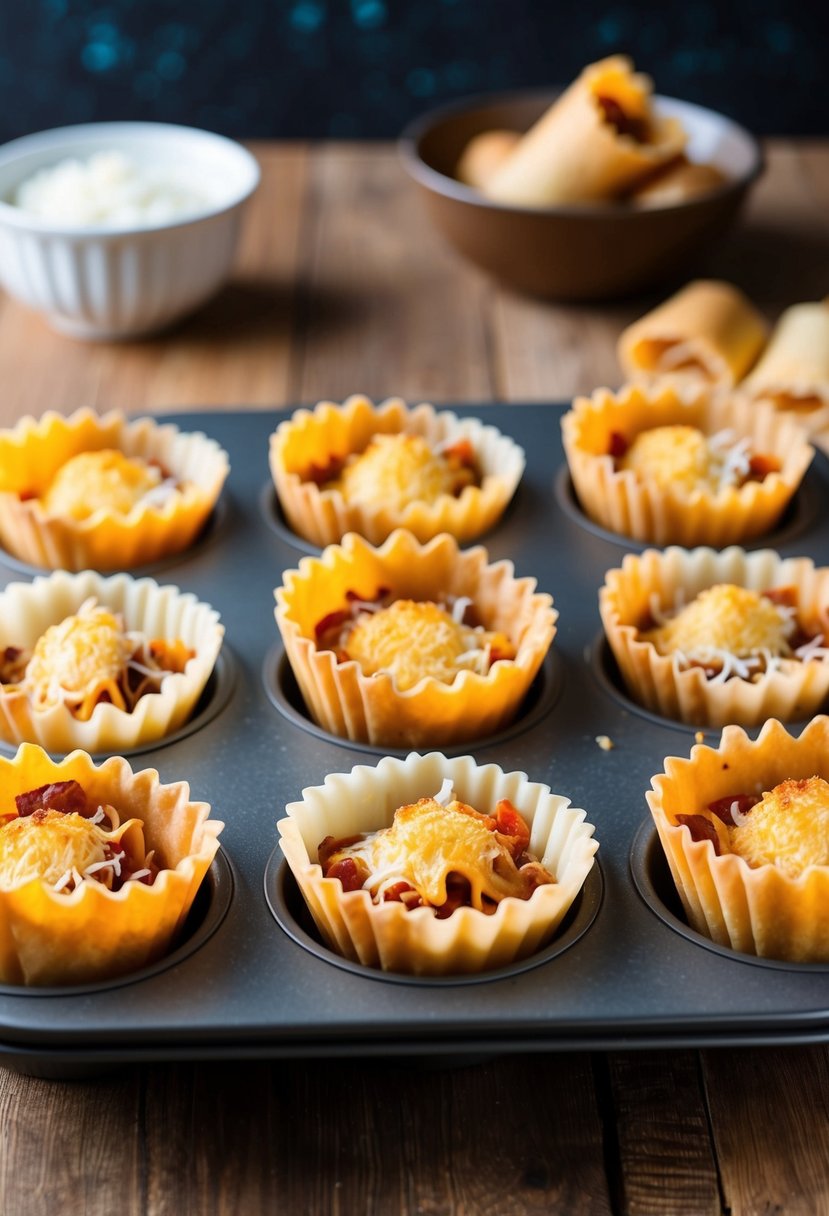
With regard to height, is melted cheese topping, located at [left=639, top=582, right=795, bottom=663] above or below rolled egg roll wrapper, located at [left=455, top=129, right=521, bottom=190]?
above

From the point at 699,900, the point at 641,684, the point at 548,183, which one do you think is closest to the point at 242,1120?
the point at 699,900

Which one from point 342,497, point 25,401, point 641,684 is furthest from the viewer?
point 25,401

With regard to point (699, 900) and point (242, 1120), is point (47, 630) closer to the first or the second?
point (242, 1120)

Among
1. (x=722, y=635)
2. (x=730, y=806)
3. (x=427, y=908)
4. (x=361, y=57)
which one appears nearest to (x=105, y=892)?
(x=427, y=908)

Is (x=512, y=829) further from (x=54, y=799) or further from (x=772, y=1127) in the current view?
(x=54, y=799)

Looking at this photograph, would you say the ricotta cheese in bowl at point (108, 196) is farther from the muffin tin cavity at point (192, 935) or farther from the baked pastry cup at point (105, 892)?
the muffin tin cavity at point (192, 935)

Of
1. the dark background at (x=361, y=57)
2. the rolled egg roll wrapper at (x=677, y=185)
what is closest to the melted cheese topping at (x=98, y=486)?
the rolled egg roll wrapper at (x=677, y=185)

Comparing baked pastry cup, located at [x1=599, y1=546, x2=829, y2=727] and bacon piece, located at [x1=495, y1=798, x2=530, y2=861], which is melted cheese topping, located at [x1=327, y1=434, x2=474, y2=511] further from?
bacon piece, located at [x1=495, y1=798, x2=530, y2=861]

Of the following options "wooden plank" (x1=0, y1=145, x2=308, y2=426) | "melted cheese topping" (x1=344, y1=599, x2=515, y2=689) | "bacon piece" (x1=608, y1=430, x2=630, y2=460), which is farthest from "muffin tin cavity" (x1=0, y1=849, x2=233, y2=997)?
"wooden plank" (x1=0, y1=145, x2=308, y2=426)

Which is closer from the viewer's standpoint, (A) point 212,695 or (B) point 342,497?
(A) point 212,695
